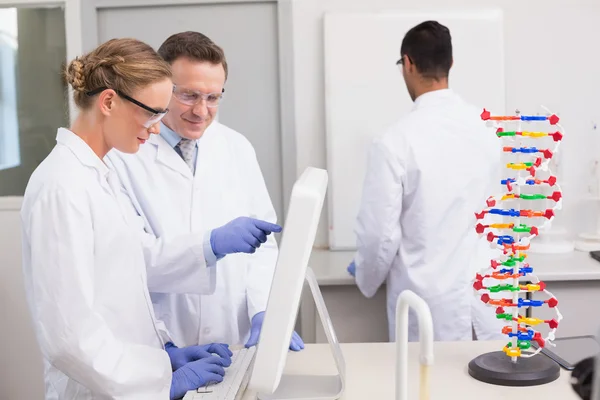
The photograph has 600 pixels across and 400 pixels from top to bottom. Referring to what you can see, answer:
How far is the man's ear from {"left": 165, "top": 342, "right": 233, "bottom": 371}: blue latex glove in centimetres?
54

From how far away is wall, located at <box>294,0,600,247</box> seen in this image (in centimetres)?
308

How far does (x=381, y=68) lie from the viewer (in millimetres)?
3041

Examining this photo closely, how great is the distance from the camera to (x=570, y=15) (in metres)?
3.08

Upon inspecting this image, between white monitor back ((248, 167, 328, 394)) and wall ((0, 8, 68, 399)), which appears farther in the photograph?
wall ((0, 8, 68, 399))

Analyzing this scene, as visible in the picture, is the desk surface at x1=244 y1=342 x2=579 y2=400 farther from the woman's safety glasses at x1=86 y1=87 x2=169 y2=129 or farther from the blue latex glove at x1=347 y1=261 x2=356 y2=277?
the blue latex glove at x1=347 y1=261 x2=356 y2=277

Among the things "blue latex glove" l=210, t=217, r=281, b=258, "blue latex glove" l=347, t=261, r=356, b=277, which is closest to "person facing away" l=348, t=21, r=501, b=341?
"blue latex glove" l=347, t=261, r=356, b=277

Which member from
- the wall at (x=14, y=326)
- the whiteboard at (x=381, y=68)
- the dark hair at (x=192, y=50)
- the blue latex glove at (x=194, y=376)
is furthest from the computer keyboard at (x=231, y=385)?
the wall at (x=14, y=326)

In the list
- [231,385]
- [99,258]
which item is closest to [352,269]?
[231,385]

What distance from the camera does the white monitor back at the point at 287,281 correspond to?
3.41ft

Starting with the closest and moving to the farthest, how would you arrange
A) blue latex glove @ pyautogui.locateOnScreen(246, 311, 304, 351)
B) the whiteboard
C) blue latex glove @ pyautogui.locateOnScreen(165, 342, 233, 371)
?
blue latex glove @ pyautogui.locateOnScreen(165, 342, 233, 371), blue latex glove @ pyautogui.locateOnScreen(246, 311, 304, 351), the whiteboard

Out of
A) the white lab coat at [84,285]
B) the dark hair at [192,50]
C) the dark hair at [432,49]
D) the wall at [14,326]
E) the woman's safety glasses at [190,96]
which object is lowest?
the wall at [14,326]

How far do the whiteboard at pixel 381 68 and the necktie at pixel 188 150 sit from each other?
3.87 feet

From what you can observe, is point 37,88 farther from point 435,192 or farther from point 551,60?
point 551,60

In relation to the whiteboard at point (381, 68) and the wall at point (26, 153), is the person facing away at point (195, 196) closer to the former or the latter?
the whiteboard at point (381, 68)
